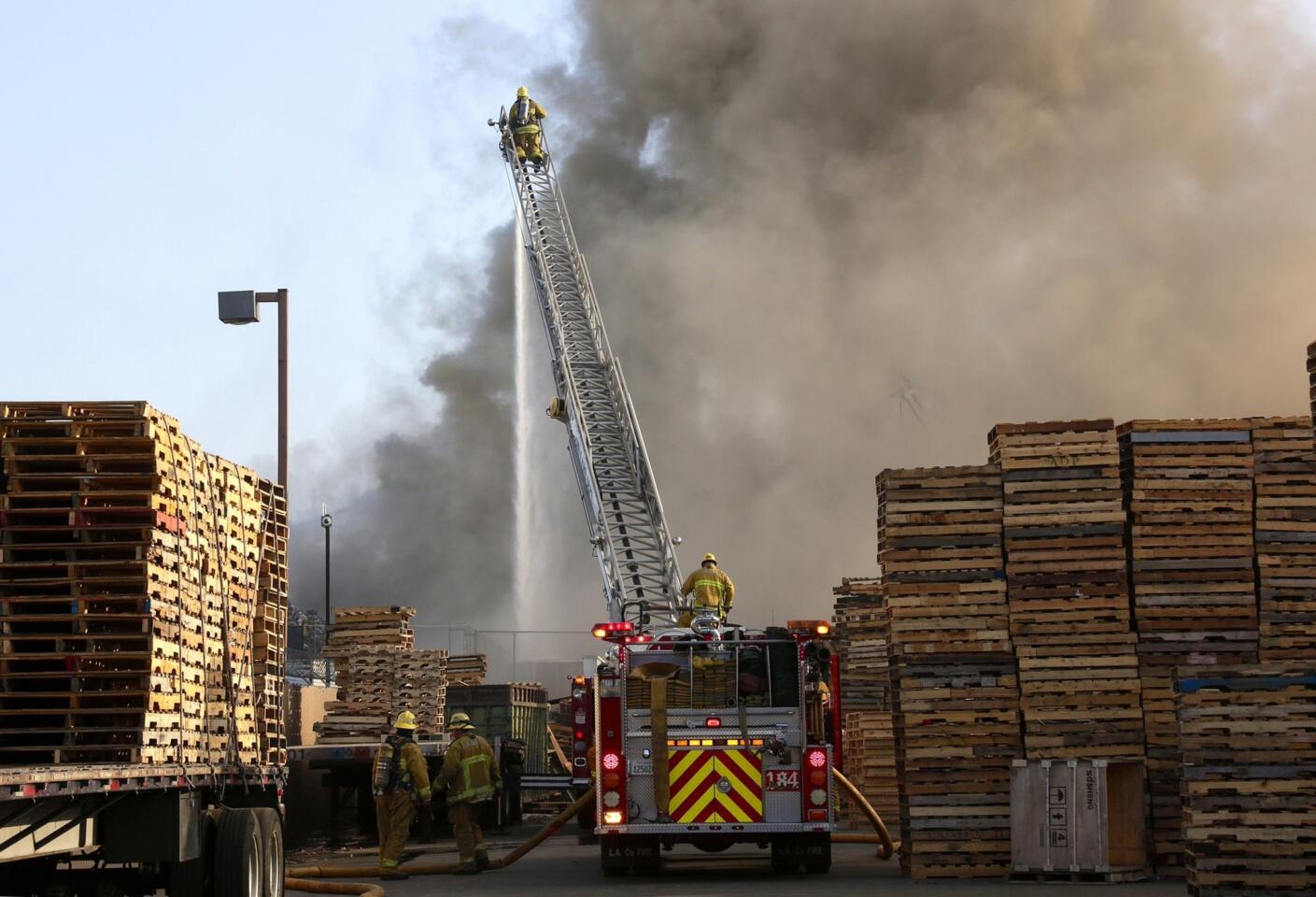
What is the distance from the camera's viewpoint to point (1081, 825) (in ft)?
Answer: 55.3

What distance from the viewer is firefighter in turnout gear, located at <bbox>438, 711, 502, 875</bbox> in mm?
19656

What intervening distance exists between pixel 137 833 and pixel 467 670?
83.7ft

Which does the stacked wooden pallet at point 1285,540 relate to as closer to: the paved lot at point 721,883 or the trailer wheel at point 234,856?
the paved lot at point 721,883

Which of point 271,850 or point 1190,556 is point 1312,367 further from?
point 271,850

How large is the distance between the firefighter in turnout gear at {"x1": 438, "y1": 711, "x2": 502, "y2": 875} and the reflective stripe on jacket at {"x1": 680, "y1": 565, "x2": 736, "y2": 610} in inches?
120

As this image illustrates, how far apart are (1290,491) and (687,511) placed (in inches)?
1755

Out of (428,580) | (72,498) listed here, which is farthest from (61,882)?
(428,580)

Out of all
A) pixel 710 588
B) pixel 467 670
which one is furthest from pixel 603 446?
pixel 710 588

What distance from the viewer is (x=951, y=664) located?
1798cm

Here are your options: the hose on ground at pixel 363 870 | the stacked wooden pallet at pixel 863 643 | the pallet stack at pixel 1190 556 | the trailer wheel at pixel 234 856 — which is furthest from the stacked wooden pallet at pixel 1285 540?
the stacked wooden pallet at pixel 863 643

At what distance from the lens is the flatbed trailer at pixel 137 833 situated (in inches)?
396

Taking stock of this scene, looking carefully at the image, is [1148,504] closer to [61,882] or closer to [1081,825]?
[1081,825]

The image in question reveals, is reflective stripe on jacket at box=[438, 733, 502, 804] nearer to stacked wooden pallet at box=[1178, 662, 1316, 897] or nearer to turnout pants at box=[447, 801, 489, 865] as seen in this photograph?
turnout pants at box=[447, 801, 489, 865]

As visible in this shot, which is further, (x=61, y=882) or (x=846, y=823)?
(x=846, y=823)
